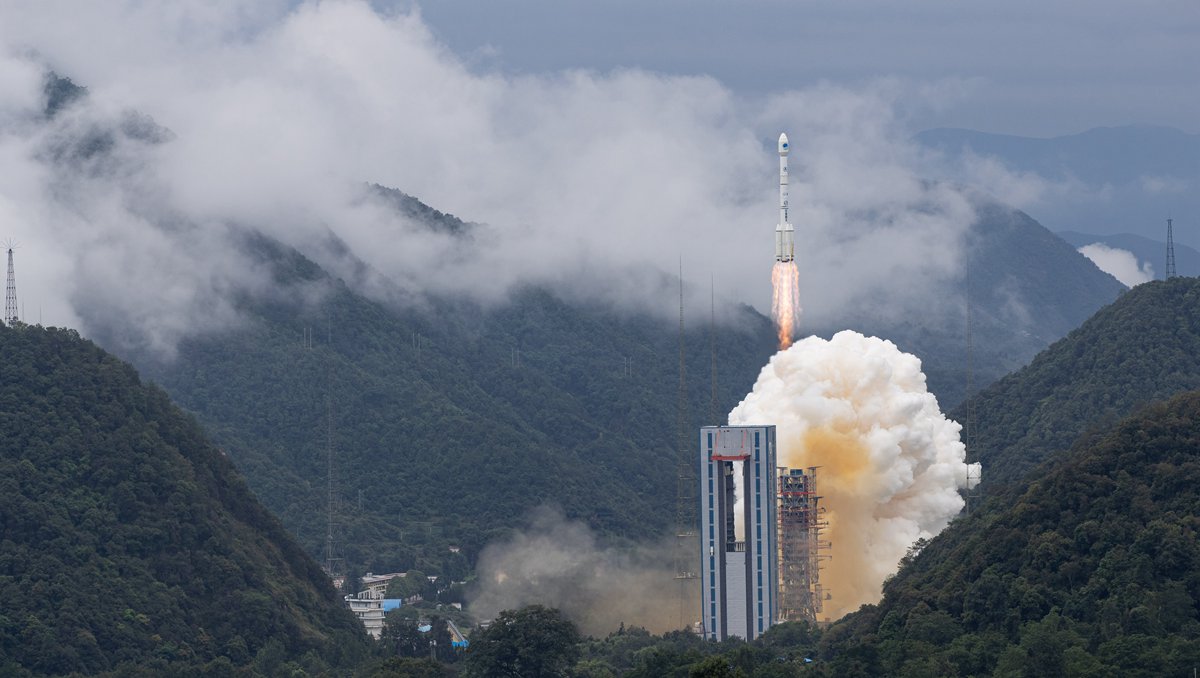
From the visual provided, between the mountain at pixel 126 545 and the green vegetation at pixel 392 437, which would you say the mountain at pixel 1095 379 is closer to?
the green vegetation at pixel 392 437

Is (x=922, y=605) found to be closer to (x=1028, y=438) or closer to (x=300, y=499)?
(x=1028, y=438)

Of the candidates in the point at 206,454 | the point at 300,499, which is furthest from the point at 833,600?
the point at 300,499

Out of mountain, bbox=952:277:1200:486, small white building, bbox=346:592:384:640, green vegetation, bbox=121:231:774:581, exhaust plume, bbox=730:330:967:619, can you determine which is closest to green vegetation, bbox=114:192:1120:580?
green vegetation, bbox=121:231:774:581

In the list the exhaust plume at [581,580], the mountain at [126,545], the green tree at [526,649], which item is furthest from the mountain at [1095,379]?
the green tree at [526,649]

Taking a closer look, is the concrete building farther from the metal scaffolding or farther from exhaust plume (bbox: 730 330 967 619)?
exhaust plume (bbox: 730 330 967 619)

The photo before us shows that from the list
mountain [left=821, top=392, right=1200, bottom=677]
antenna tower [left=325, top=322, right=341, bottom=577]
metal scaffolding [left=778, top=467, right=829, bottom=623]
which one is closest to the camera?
mountain [left=821, top=392, right=1200, bottom=677]

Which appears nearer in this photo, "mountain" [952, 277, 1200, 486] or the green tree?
the green tree

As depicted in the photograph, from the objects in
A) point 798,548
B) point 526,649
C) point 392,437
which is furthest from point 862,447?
point 392,437
